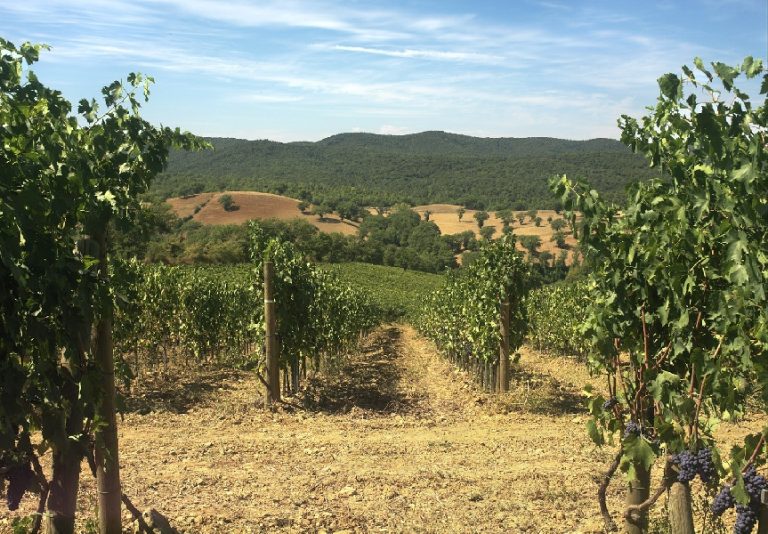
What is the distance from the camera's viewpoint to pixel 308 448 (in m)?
8.10

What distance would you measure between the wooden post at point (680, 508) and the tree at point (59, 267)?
3.35m

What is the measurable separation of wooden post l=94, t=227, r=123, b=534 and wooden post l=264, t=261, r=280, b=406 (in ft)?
20.2

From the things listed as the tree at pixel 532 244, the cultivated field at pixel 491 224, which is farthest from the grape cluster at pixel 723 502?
the cultivated field at pixel 491 224

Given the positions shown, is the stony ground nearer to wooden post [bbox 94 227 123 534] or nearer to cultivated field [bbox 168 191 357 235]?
wooden post [bbox 94 227 123 534]

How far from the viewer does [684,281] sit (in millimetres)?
3553

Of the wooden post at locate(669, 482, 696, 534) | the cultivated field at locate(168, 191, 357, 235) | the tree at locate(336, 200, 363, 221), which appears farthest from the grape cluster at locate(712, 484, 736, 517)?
the tree at locate(336, 200, 363, 221)

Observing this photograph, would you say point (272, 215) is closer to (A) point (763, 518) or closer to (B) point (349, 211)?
(B) point (349, 211)

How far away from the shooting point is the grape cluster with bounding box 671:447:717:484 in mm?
3230

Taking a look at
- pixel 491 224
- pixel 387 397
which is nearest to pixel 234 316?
pixel 387 397

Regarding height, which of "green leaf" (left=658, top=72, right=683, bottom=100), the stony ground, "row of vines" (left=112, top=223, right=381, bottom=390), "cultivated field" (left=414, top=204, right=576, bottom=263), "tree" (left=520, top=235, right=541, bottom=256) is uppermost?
"cultivated field" (left=414, top=204, right=576, bottom=263)

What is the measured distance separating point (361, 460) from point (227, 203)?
89.9 meters

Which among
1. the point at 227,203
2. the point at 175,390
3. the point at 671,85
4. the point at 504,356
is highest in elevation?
the point at 227,203

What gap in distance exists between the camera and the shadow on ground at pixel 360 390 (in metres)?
11.3

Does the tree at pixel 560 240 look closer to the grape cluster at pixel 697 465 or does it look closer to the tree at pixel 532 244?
the tree at pixel 532 244
